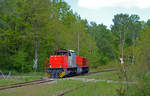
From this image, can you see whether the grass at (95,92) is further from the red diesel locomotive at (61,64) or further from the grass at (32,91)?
the red diesel locomotive at (61,64)

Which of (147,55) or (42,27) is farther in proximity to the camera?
(42,27)

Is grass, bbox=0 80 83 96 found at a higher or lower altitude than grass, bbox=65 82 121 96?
lower

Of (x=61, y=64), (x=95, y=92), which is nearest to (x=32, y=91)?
(x=95, y=92)

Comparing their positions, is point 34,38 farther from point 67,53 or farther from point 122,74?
point 122,74

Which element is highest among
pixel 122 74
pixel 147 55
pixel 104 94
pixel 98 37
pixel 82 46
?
pixel 98 37

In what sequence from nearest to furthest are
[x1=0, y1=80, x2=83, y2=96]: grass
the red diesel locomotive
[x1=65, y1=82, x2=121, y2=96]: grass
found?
[x1=65, y1=82, x2=121, y2=96]: grass
[x1=0, y1=80, x2=83, y2=96]: grass
the red diesel locomotive

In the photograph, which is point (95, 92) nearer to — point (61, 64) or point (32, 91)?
point (32, 91)

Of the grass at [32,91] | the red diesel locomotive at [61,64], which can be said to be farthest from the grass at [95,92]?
the red diesel locomotive at [61,64]

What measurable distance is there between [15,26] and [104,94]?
26.1 m

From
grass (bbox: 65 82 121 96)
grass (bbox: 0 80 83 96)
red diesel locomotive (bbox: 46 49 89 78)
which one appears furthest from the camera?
red diesel locomotive (bbox: 46 49 89 78)

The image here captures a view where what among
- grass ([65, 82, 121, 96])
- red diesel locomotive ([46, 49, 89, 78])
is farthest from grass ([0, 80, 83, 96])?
red diesel locomotive ([46, 49, 89, 78])

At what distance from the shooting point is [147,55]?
8.41 m

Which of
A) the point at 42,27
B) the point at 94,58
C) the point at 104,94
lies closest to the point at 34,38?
the point at 42,27

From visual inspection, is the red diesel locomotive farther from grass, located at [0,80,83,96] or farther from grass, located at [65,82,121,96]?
grass, located at [65,82,121,96]
